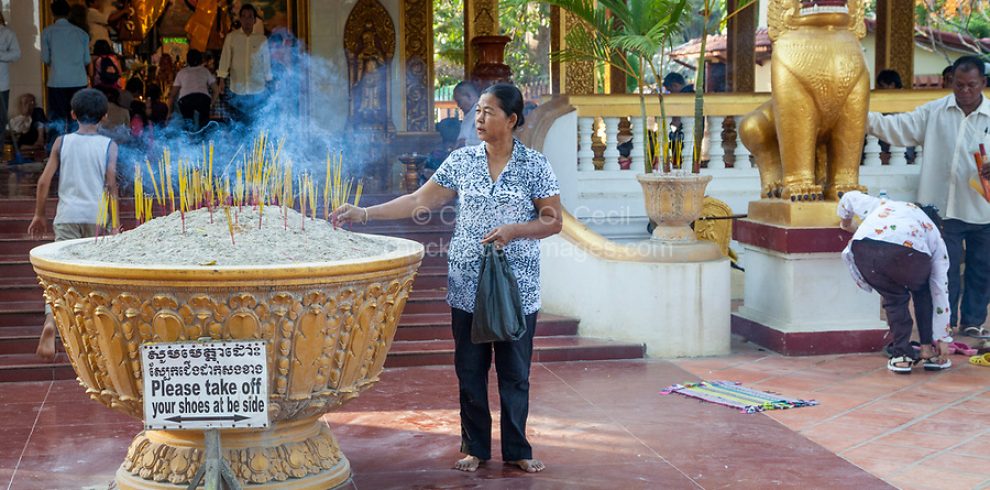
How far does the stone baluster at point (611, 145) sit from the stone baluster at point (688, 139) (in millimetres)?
510

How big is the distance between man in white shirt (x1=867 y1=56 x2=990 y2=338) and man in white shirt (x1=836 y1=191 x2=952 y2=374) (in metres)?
1.09

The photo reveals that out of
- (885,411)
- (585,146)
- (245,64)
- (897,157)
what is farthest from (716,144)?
(245,64)

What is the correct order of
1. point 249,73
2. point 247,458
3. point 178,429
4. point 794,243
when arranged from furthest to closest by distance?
point 249,73 → point 794,243 → point 247,458 → point 178,429

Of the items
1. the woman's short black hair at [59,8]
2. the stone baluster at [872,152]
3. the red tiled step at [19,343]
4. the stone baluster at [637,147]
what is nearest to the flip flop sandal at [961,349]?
the stone baluster at [872,152]

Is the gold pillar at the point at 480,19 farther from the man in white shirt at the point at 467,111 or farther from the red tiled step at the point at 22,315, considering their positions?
the red tiled step at the point at 22,315

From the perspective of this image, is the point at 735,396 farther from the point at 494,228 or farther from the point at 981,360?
the point at 494,228

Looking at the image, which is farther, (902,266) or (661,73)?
(661,73)

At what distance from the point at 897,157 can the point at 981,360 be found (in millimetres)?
2902

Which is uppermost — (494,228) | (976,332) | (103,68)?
(103,68)

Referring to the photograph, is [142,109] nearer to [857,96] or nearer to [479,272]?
[857,96]

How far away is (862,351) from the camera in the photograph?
23.5ft

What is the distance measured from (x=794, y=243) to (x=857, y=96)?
101cm

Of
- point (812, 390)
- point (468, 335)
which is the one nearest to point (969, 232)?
point (812, 390)

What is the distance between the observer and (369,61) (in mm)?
13336
